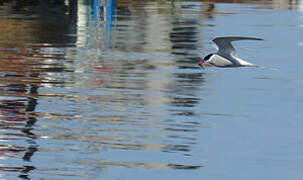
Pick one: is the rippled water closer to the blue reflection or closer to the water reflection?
the water reflection

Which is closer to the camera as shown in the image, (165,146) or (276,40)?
(165,146)

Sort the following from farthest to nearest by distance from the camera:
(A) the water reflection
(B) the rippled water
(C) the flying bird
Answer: (C) the flying bird, (A) the water reflection, (B) the rippled water

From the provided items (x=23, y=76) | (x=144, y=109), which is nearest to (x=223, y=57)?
(x=23, y=76)

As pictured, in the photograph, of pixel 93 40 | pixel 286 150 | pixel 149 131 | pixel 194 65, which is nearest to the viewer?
pixel 286 150

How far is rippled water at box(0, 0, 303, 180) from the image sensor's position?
517 inches

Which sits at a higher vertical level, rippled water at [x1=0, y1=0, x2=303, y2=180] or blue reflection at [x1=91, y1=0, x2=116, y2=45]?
rippled water at [x1=0, y1=0, x2=303, y2=180]

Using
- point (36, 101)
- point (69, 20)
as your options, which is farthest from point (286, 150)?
point (69, 20)

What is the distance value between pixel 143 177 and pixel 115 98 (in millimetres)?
7577

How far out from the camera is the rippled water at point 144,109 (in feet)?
43.1

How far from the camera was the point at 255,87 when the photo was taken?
883 inches

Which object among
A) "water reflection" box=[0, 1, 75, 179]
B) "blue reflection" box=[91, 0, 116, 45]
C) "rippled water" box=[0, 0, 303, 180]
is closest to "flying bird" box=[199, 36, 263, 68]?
"rippled water" box=[0, 0, 303, 180]

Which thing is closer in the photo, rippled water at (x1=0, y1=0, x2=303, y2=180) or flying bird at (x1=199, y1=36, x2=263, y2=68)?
rippled water at (x1=0, y1=0, x2=303, y2=180)

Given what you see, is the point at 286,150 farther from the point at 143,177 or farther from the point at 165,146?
the point at 143,177

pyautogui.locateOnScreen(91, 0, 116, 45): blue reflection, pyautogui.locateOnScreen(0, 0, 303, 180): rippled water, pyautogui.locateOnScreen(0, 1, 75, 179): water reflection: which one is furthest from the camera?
pyautogui.locateOnScreen(91, 0, 116, 45): blue reflection
